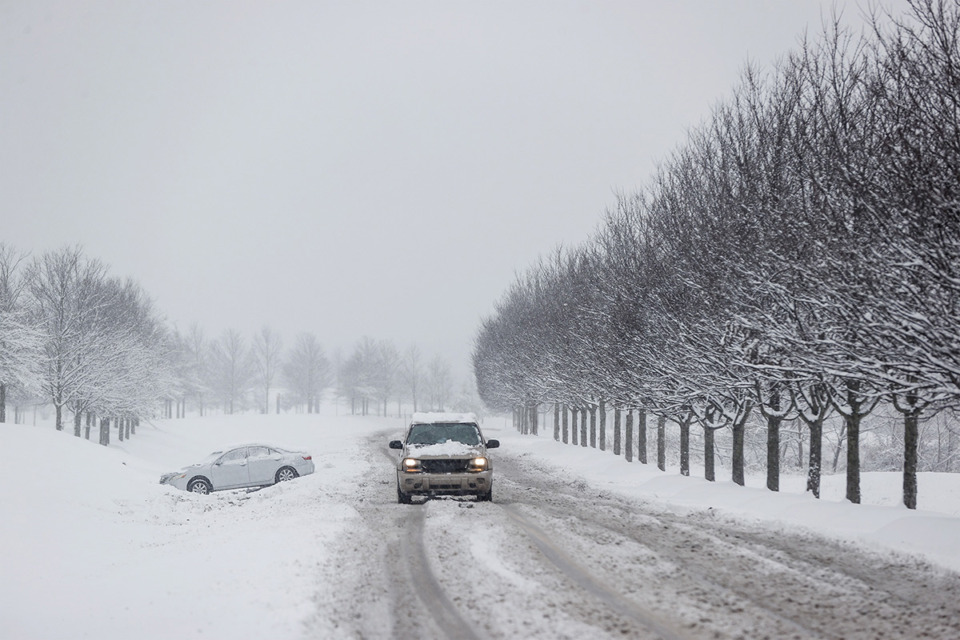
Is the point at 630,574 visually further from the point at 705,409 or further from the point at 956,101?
the point at 705,409

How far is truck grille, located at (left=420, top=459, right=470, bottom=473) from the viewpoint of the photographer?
1420 cm

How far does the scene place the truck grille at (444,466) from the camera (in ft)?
46.6

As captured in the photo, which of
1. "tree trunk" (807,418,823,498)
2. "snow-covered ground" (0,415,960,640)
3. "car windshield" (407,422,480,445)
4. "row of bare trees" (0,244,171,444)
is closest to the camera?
"snow-covered ground" (0,415,960,640)

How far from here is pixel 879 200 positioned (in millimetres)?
9898

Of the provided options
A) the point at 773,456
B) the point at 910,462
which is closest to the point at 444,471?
the point at 773,456

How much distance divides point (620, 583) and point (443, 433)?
857cm

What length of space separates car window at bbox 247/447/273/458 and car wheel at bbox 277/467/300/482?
0.70m

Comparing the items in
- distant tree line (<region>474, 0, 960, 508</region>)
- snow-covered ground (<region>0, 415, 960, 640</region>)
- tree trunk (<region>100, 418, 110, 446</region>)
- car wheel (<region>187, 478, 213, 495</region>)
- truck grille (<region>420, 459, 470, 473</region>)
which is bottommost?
tree trunk (<region>100, 418, 110, 446</region>)

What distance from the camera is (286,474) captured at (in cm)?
2123

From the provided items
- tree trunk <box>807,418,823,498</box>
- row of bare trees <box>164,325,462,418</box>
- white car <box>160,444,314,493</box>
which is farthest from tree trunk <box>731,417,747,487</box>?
row of bare trees <box>164,325,462,418</box>

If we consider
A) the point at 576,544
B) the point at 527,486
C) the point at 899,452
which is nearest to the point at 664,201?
the point at 527,486

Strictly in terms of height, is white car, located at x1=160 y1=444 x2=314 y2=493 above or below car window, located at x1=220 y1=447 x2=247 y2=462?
below

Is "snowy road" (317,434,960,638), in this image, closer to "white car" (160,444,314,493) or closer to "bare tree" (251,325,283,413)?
"white car" (160,444,314,493)

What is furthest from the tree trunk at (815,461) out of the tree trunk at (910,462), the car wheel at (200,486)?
the car wheel at (200,486)
